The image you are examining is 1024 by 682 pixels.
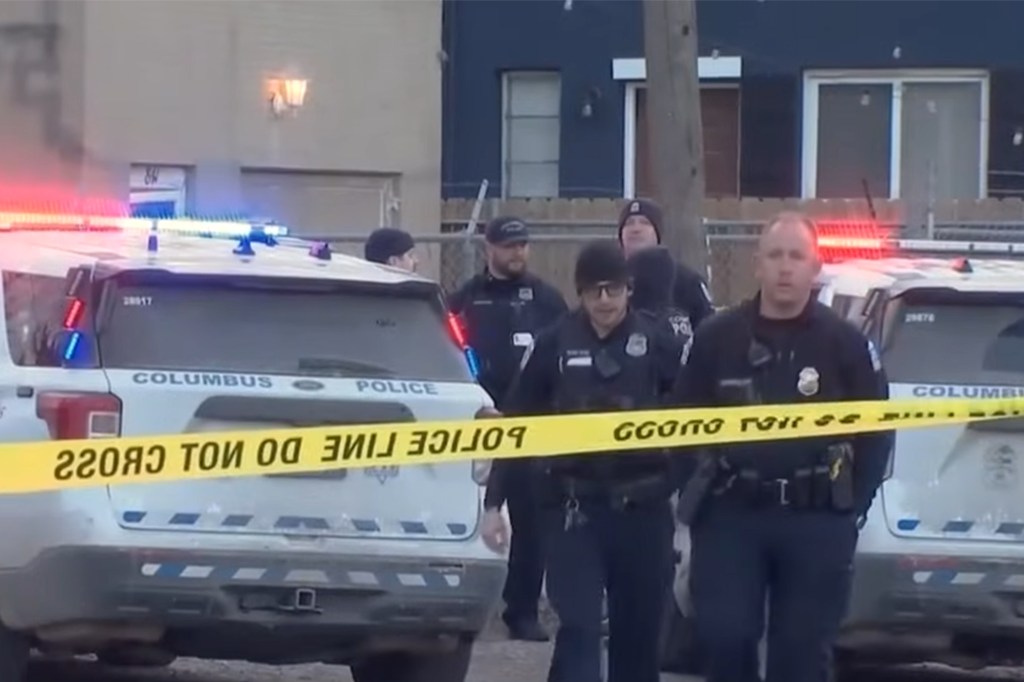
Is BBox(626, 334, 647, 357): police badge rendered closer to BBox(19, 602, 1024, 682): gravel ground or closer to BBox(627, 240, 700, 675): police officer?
BBox(627, 240, 700, 675): police officer

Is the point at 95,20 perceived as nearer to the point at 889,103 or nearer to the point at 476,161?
the point at 476,161

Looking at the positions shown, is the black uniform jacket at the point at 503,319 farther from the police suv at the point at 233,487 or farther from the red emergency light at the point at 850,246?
the police suv at the point at 233,487

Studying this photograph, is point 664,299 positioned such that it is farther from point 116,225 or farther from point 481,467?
point 116,225

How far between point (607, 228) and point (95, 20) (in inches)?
203

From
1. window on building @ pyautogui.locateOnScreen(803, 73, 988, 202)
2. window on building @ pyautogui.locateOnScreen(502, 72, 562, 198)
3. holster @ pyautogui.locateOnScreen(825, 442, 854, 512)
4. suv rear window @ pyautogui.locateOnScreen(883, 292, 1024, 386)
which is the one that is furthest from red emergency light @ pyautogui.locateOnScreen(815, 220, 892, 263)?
window on building @ pyautogui.locateOnScreen(502, 72, 562, 198)

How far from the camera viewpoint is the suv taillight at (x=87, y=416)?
7.77 metres

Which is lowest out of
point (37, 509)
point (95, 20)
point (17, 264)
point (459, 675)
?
point (459, 675)

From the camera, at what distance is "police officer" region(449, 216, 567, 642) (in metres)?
11.1

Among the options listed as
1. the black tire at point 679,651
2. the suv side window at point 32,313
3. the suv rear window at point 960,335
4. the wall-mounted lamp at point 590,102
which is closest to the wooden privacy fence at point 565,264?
the wall-mounted lamp at point 590,102

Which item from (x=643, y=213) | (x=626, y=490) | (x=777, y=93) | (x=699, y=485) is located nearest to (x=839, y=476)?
(x=699, y=485)

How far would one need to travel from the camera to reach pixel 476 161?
90.6ft

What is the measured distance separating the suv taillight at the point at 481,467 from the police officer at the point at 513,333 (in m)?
2.81

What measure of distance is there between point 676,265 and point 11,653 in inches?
137

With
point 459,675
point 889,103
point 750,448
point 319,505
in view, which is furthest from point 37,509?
point 889,103
